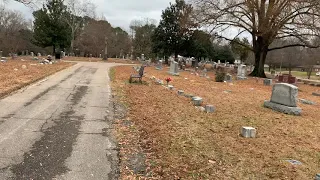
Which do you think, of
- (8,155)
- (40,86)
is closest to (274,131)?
(8,155)

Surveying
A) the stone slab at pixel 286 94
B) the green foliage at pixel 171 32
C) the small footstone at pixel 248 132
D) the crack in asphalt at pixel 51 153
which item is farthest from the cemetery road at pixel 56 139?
the green foliage at pixel 171 32

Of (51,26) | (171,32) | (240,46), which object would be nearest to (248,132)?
(171,32)

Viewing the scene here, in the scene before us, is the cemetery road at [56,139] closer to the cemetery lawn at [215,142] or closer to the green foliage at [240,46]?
the cemetery lawn at [215,142]

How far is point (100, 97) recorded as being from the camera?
423 inches

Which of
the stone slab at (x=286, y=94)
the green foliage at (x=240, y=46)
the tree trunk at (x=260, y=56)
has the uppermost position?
the green foliage at (x=240, y=46)

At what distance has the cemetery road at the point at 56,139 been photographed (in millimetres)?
4250

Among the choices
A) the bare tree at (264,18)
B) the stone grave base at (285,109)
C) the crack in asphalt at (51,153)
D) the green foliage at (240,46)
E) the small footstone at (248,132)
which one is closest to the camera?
the crack in asphalt at (51,153)

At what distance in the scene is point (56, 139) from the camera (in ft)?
18.5

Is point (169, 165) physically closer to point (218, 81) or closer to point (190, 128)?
point (190, 128)

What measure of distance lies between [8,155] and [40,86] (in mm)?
8358

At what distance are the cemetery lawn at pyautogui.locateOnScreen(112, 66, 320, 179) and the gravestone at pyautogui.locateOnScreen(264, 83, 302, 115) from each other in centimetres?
45

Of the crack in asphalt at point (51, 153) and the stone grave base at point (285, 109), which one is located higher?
the stone grave base at point (285, 109)

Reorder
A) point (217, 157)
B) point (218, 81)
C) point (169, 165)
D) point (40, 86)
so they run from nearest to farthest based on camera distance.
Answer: point (169, 165), point (217, 157), point (40, 86), point (218, 81)

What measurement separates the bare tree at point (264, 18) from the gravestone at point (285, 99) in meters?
16.0
